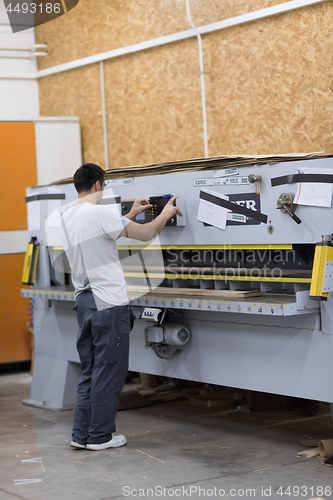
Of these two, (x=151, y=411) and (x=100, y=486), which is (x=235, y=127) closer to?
(x=151, y=411)

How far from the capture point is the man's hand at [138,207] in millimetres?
3377

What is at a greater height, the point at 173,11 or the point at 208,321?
the point at 173,11

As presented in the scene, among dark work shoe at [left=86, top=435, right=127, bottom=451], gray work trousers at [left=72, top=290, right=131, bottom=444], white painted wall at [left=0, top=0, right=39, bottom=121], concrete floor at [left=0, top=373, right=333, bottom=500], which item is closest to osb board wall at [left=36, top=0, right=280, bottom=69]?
white painted wall at [left=0, top=0, right=39, bottom=121]

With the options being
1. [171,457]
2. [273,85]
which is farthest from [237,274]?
[273,85]

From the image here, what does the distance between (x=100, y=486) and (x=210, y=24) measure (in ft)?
10.4

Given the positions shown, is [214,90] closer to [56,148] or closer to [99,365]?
[56,148]

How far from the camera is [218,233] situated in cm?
320

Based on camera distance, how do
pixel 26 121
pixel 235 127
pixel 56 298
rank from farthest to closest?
pixel 26 121, pixel 235 127, pixel 56 298

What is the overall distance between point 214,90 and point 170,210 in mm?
1627

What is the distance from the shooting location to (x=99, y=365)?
320cm

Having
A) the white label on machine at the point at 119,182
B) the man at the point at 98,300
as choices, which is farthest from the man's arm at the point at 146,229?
the white label on machine at the point at 119,182

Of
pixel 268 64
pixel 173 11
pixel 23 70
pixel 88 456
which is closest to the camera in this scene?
pixel 88 456

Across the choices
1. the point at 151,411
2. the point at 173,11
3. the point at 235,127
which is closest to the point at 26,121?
the point at 173,11

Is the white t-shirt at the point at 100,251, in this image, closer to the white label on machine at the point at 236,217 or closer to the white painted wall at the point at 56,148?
the white label on machine at the point at 236,217
